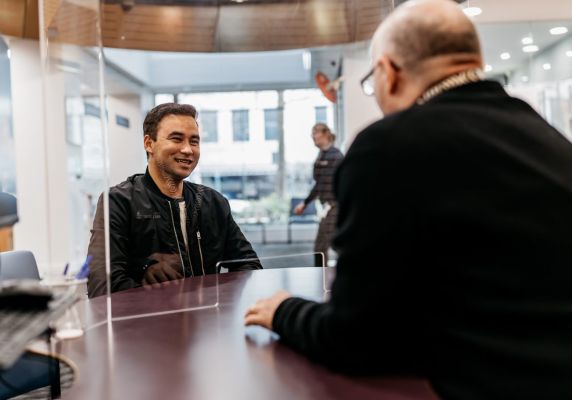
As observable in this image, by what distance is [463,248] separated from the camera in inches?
25.9

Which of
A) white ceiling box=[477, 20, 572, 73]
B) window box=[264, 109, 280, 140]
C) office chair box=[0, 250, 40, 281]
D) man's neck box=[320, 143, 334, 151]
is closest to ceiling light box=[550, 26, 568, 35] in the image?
white ceiling box=[477, 20, 572, 73]

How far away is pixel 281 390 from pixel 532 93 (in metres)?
5.72

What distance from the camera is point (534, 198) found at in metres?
0.67

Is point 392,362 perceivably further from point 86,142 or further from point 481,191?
point 86,142

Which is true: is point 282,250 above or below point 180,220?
below

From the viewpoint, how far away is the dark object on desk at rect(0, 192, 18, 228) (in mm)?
862

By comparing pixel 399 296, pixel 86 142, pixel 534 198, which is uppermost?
pixel 86 142

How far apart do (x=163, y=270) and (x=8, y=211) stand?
70cm

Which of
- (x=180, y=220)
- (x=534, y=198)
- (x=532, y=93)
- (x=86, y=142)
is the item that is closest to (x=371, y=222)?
(x=534, y=198)

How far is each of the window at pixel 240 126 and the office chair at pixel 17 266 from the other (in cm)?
91

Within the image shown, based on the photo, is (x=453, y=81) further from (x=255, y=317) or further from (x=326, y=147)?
(x=326, y=147)

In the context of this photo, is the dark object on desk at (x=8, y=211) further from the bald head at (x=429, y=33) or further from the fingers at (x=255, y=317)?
the bald head at (x=429, y=33)

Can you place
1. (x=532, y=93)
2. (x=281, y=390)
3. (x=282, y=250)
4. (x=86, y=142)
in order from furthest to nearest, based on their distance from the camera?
(x=532, y=93), (x=282, y=250), (x=86, y=142), (x=281, y=390)

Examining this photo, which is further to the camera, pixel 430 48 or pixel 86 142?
pixel 86 142
